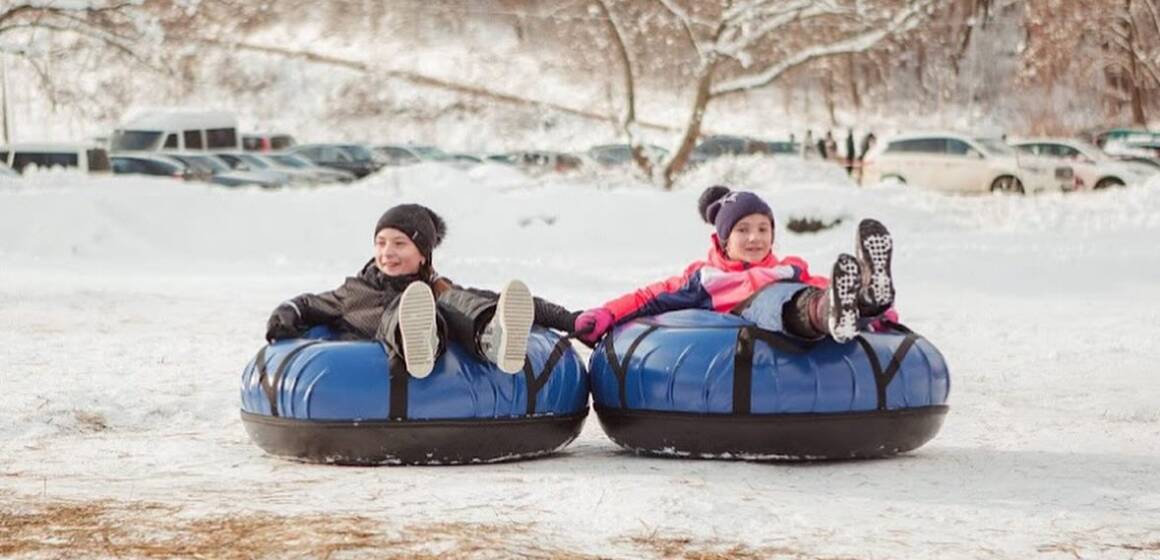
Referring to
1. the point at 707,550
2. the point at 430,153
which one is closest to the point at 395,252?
the point at 707,550

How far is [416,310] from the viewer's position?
7.05 metres

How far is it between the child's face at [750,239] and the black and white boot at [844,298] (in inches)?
40.5

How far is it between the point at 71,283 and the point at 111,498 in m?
11.0

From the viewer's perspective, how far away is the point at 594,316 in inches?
321

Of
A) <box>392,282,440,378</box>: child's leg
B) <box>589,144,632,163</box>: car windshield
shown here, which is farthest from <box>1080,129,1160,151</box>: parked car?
<box>392,282,440,378</box>: child's leg

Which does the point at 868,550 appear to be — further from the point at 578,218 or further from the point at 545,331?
the point at 578,218

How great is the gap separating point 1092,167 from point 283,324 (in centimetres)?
2917

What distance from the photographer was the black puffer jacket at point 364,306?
801 centimetres

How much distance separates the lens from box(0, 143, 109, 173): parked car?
3491cm

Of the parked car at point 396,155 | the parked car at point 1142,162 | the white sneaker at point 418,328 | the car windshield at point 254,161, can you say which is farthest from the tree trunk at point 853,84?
the white sneaker at point 418,328

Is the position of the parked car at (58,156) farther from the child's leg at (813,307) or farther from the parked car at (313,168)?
the child's leg at (813,307)

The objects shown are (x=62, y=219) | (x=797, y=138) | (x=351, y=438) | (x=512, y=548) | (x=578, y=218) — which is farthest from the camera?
(x=797, y=138)

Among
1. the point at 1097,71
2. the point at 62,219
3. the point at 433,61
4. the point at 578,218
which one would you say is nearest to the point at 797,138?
the point at 1097,71

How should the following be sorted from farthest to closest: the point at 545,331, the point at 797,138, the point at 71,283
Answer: the point at 797,138 → the point at 71,283 → the point at 545,331
